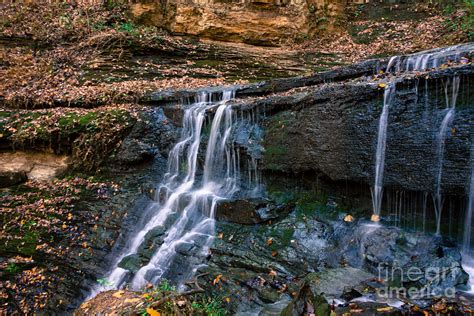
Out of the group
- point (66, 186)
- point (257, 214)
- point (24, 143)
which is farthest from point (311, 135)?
point (24, 143)

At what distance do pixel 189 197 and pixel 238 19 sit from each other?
1002 cm

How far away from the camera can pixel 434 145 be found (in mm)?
5449

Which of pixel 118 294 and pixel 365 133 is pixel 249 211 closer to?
pixel 365 133

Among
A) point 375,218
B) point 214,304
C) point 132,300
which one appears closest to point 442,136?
point 375,218

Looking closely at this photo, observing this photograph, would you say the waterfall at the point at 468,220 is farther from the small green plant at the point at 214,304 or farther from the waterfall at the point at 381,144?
the small green plant at the point at 214,304

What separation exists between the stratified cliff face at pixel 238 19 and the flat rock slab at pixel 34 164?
8.06 metres

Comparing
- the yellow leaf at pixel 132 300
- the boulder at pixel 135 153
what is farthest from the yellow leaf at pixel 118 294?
the boulder at pixel 135 153

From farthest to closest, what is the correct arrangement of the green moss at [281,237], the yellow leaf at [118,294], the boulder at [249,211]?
the boulder at [249,211], the green moss at [281,237], the yellow leaf at [118,294]

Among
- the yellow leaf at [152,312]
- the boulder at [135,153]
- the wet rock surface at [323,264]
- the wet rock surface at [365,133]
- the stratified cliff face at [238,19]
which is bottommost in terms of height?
the wet rock surface at [323,264]

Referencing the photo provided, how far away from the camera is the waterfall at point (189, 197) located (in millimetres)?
6121

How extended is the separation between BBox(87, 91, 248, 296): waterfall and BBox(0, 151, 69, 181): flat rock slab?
332 centimetres

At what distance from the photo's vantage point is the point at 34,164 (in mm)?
9695

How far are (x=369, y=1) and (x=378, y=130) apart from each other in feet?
39.5

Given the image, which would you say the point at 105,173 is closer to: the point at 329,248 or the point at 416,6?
the point at 329,248
